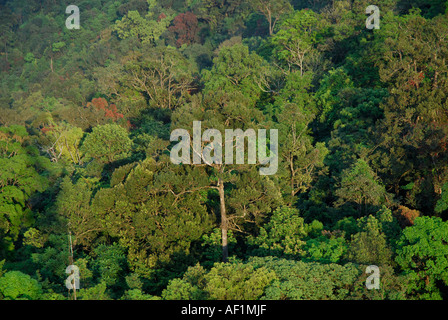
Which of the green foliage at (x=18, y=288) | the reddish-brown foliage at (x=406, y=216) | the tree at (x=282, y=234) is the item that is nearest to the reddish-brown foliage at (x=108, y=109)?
the tree at (x=282, y=234)

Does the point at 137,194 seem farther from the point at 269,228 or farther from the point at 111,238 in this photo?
the point at 269,228

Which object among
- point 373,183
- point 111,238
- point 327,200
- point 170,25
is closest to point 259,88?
point 327,200

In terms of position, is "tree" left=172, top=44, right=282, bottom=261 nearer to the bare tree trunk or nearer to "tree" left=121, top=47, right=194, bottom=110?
the bare tree trunk

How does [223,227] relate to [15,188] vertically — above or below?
below

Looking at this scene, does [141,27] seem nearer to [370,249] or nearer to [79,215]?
[79,215]

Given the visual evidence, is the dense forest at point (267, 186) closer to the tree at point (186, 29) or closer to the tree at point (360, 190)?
the tree at point (360, 190)

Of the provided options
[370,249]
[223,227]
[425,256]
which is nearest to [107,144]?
[223,227]

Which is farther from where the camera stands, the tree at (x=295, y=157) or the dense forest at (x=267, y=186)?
the tree at (x=295, y=157)

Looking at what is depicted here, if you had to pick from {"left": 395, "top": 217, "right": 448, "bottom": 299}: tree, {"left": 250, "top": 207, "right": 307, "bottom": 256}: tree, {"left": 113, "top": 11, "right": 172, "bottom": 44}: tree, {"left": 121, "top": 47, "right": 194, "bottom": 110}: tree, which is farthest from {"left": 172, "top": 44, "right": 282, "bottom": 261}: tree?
{"left": 113, "top": 11, "right": 172, "bottom": 44}: tree

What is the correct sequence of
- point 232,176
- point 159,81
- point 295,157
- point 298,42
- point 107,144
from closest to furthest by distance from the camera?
point 232,176, point 295,157, point 107,144, point 298,42, point 159,81
